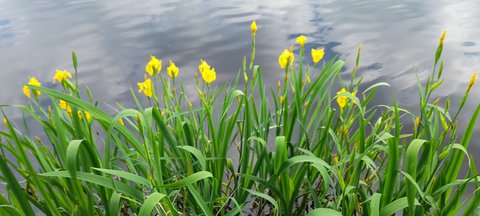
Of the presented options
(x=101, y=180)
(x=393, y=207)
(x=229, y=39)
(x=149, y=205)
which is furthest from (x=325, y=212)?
(x=229, y=39)

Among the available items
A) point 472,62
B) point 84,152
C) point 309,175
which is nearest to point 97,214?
point 84,152

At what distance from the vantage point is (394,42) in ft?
14.1

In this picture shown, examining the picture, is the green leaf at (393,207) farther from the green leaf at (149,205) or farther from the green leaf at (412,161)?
the green leaf at (149,205)

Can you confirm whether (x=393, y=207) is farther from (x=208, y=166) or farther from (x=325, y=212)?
(x=208, y=166)

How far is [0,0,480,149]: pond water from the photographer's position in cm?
367

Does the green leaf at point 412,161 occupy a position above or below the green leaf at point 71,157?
below

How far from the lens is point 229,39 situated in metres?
4.73

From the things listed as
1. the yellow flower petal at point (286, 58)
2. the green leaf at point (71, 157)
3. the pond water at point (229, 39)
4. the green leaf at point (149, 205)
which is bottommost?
the pond water at point (229, 39)

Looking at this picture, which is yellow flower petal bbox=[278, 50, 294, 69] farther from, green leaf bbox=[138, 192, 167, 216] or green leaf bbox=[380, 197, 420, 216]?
green leaf bbox=[138, 192, 167, 216]

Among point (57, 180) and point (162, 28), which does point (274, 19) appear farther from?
point (57, 180)

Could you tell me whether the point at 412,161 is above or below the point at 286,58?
below

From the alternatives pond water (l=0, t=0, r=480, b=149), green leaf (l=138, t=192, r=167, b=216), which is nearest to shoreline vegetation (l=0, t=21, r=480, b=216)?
green leaf (l=138, t=192, r=167, b=216)

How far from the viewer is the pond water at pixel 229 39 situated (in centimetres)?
367

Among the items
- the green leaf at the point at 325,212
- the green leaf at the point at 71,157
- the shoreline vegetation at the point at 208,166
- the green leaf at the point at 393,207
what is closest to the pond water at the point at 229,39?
the shoreline vegetation at the point at 208,166
